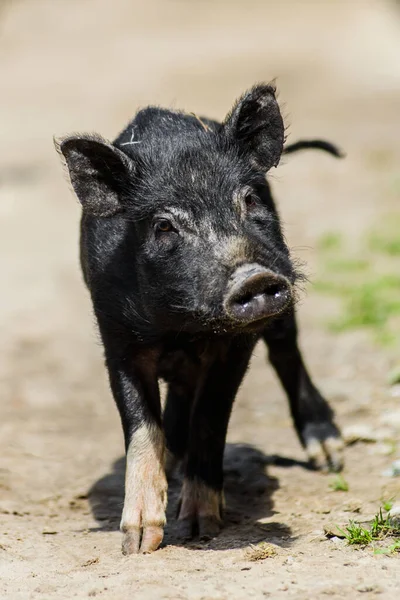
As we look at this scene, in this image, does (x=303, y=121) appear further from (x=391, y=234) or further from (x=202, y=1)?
(x=202, y=1)

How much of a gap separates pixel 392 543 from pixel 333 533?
1.23ft

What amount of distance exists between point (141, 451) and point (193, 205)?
1173 mm

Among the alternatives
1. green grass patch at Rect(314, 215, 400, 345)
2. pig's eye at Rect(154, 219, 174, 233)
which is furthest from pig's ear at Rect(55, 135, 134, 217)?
green grass patch at Rect(314, 215, 400, 345)

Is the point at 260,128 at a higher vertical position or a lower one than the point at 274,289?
higher

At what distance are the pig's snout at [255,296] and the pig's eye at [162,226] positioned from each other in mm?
672

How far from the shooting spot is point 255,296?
4.26 meters

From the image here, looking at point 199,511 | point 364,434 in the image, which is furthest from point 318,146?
point 199,511

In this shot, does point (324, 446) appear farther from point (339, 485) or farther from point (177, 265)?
point (177, 265)

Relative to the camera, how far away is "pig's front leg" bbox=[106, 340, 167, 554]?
16.0ft

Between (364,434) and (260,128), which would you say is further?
(364,434)

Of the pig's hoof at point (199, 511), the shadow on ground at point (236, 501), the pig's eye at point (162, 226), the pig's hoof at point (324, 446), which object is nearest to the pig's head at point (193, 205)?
the pig's eye at point (162, 226)

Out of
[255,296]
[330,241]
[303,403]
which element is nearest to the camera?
[255,296]

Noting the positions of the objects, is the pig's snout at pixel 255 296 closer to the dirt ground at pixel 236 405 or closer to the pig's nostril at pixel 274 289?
the pig's nostril at pixel 274 289

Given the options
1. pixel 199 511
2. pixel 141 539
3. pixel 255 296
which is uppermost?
pixel 255 296
